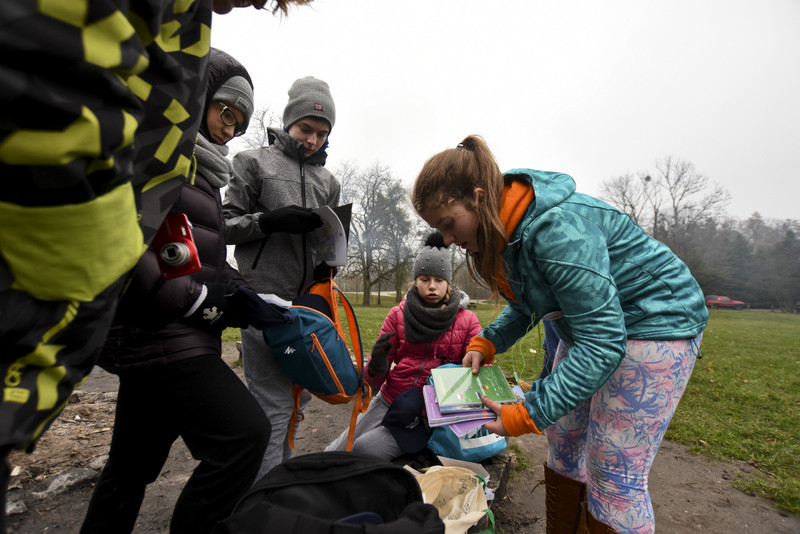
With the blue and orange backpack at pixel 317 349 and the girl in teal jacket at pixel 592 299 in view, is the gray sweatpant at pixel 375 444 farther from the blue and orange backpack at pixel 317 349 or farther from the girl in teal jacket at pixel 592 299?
the girl in teal jacket at pixel 592 299

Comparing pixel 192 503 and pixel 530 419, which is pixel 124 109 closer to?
pixel 192 503

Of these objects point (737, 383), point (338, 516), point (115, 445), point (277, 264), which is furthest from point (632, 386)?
point (737, 383)

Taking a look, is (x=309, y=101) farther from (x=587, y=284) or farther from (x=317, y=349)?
(x=587, y=284)

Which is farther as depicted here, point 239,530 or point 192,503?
point 192,503

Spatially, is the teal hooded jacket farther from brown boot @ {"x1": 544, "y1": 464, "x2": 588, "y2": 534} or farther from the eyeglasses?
the eyeglasses

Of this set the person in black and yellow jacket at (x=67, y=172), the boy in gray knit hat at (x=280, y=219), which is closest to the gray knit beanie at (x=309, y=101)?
the boy in gray knit hat at (x=280, y=219)

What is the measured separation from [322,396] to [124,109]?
5.41 ft

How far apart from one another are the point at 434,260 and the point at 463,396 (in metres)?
1.58

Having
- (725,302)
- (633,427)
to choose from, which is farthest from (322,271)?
(725,302)

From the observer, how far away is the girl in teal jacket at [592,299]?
132cm

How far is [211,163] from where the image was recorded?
156 centimetres

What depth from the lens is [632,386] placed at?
57.3 inches

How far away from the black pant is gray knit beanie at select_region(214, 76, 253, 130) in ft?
3.69

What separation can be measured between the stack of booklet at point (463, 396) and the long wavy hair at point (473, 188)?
0.51 m
